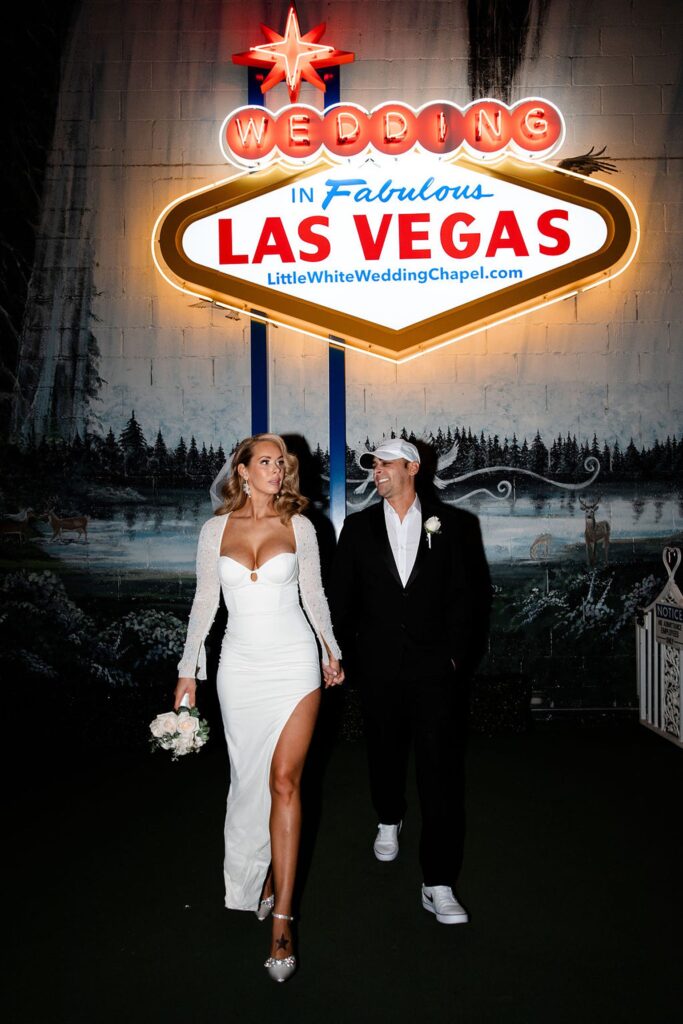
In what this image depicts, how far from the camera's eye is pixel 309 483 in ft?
22.4

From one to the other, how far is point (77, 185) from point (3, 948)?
5.64m

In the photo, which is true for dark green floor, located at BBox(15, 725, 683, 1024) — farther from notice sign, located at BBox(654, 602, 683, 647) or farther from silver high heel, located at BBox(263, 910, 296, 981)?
notice sign, located at BBox(654, 602, 683, 647)

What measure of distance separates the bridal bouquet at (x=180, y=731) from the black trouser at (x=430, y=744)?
32.8 inches

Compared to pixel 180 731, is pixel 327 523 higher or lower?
higher

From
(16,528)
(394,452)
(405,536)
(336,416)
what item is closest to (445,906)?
(405,536)

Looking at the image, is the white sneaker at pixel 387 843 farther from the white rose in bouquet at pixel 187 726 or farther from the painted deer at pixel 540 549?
the painted deer at pixel 540 549

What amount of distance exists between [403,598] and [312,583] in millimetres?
459

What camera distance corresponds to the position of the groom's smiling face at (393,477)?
3.89m

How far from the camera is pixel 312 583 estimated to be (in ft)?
11.5

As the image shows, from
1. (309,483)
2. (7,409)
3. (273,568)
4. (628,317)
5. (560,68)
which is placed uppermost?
(560,68)

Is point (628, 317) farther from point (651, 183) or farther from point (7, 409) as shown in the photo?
point (7, 409)

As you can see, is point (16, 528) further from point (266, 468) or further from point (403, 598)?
point (403, 598)

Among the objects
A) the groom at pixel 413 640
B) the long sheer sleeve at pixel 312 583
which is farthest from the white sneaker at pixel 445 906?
the long sheer sleeve at pixel 312 583

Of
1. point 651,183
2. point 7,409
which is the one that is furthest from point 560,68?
point 7,409
